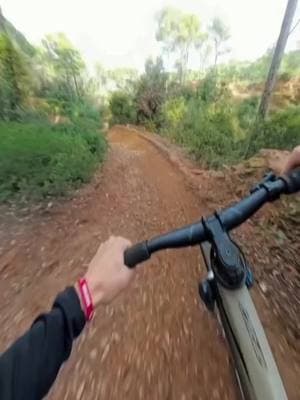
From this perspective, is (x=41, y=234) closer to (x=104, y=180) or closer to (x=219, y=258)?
(x=104, y=180)

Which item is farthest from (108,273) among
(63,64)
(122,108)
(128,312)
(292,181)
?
(122,108)

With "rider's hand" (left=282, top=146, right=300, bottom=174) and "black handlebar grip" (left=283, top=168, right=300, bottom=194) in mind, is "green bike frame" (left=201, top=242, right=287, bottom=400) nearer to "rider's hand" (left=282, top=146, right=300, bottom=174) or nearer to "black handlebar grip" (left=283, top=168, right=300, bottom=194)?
"black handlebar grip" (left=283, top=168, right=300, bottom=194)

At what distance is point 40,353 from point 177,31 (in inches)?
1662

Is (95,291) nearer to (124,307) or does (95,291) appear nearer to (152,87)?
(124,307)

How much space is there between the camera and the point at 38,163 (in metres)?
5.29

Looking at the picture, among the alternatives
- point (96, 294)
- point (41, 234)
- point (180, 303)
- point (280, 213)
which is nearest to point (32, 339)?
point (96, 294)

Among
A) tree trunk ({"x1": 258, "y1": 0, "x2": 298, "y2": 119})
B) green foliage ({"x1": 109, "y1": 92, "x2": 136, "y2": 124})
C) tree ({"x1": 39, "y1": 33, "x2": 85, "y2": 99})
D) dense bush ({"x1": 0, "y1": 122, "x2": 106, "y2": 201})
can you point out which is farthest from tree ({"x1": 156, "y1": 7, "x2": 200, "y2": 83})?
dense bush ({"x1": 0, "y1": 122, "x2": 106, "y2": 201})

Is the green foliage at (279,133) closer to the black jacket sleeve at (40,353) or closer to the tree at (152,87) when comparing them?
the black jacket sleeve at (40,353)

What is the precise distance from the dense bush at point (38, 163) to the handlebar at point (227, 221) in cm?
410

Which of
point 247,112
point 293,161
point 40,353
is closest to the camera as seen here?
point 40,353

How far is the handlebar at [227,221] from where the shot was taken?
3.81 ft

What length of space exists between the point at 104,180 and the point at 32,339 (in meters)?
6.22

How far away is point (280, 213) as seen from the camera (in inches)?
170

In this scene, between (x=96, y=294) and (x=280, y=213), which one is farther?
(x=280, y=213)
